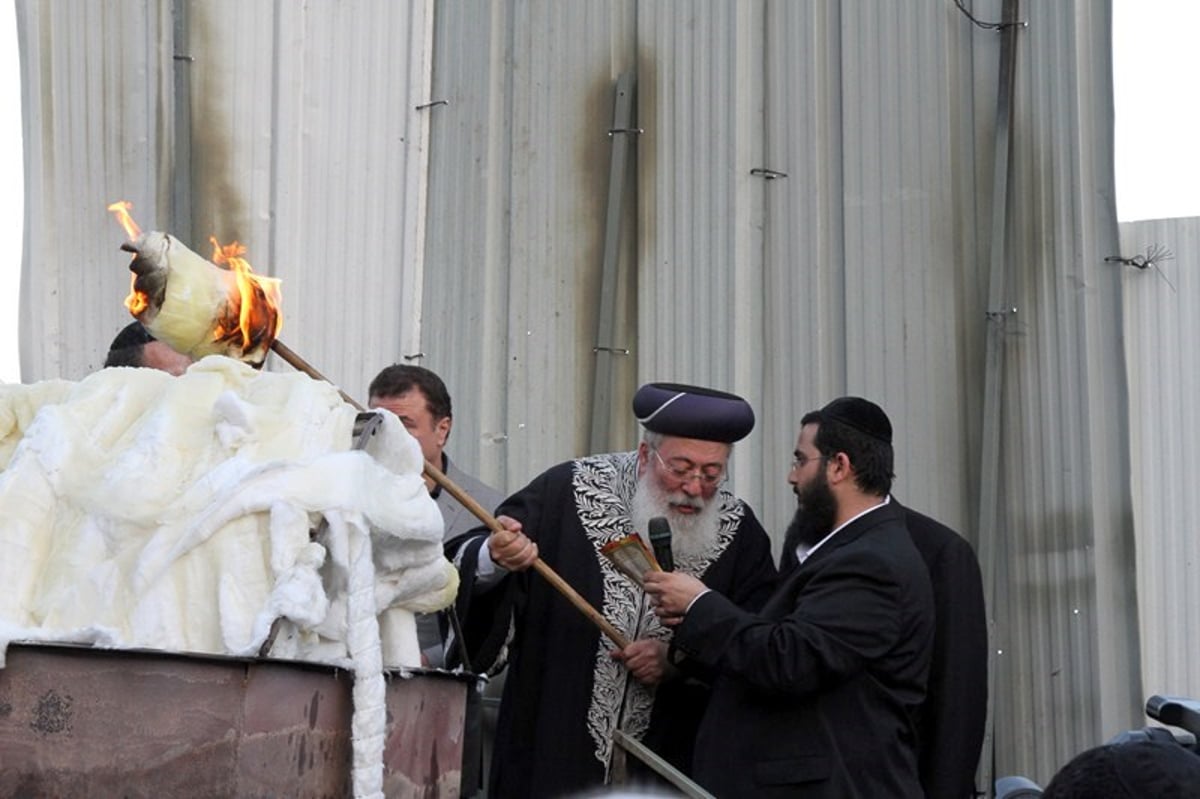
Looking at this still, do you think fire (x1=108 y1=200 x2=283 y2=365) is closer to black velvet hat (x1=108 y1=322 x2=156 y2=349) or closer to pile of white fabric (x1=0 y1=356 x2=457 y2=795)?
pile of white fabric (x1=0 y1=356 x2=457 y2=795)

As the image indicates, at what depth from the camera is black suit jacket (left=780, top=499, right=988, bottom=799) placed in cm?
527

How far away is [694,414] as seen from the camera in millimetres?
5551

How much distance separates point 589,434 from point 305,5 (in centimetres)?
207

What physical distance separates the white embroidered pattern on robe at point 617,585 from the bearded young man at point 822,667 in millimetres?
355

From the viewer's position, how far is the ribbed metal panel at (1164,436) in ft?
22.4

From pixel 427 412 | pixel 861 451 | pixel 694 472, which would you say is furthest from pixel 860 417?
pixel 427 412

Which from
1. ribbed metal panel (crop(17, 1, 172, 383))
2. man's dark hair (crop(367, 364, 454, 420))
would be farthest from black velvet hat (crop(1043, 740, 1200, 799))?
ribbed metal panel (crop(17, 1, 172, 383))

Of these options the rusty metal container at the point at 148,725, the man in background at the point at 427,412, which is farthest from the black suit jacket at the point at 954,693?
the rusty metal container at the point at 148,725

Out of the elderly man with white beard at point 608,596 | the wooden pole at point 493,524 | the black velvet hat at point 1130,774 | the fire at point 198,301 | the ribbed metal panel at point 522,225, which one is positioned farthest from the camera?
the ribbed metal panel at point 522,225

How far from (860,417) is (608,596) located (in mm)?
861

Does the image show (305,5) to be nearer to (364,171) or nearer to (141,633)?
(364,171)

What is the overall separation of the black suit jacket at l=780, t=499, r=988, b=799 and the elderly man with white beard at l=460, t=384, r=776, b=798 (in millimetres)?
284

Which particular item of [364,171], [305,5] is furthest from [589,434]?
[305,5]

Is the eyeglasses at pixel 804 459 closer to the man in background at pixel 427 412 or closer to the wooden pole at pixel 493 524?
the wooden pole at pixel 493 524
